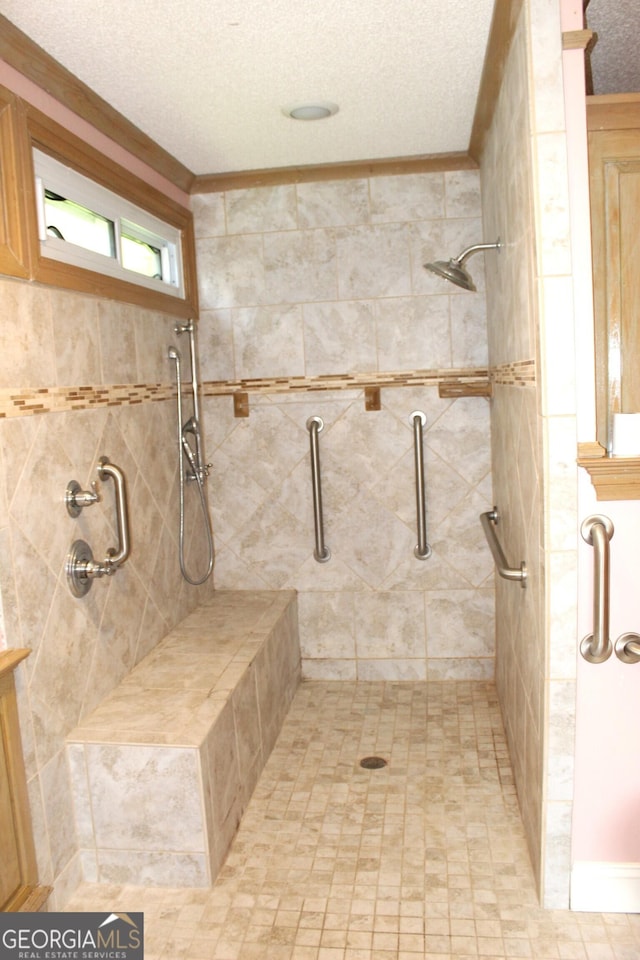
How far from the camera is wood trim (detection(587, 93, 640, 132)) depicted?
224 cm

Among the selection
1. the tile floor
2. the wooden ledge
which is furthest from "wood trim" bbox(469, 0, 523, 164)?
the tile floor

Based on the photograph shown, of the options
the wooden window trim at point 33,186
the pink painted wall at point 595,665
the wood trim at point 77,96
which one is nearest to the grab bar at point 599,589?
the pink painted wall at point 595,665

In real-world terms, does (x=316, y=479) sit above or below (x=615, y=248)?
below

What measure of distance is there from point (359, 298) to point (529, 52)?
179cm

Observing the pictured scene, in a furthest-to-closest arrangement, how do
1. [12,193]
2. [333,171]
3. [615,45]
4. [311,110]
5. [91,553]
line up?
1. [333,171]
2. [311,110]
3. [615,45]
4. [91,553]
5. [12,193]

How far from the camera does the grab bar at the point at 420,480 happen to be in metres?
3.60

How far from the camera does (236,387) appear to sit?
148 inches

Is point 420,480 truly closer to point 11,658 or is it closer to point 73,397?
point 73,397

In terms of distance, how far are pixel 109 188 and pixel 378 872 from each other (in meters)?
2.41

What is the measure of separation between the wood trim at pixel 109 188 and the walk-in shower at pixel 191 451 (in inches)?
6.6

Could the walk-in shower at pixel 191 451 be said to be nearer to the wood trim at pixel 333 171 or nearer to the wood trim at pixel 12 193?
the wood trim at pixel 333 171

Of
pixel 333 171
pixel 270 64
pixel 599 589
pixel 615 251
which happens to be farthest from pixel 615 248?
pixel 333 171

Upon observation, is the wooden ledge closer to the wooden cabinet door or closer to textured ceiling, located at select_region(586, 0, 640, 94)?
the wooden cabinet door

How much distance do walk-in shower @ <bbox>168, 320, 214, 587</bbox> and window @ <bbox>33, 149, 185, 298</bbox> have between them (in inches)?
10.3
